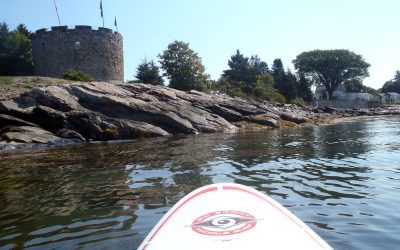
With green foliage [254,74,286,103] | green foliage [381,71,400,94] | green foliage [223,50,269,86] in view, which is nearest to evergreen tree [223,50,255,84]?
green foliage [223,50,269,86]

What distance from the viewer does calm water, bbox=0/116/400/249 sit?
20.1ft

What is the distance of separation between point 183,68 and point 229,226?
46.8 m

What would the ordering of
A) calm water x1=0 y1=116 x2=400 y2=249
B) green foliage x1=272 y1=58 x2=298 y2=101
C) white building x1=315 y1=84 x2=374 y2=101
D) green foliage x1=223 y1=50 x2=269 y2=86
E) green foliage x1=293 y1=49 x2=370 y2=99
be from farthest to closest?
white building x1=315 y1=84 x2=374 y2=101 → green foliage x1=293 y1=49 x2=370 y2=99 → green foliage x1=223 y1=50 x2=269 y2=86 → green foliage x1=272 y1=58 x2=298 y2=101 → calm water x1=0 y1=116 x2=400 y2=249

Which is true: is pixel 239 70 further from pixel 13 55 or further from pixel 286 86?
pixel 13 55

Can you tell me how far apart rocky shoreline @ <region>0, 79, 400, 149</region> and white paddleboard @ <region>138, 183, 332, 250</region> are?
18.1m

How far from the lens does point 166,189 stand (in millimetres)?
9375

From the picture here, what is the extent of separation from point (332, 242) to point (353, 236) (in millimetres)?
474

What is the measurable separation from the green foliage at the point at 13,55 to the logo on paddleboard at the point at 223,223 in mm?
45802

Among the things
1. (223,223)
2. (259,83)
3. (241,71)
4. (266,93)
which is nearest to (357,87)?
(241,71)

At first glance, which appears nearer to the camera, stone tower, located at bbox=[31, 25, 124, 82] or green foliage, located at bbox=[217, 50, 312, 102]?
stone tower, located at bbox=[31, 25, 124, 82]

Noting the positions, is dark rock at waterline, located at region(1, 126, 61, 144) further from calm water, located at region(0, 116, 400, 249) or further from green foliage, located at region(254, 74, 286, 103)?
green foliage, located at region(254, 74, 286, 103)

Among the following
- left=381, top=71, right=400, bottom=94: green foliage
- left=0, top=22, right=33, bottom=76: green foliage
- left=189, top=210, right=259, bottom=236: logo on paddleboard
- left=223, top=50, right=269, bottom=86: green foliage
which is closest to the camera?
left=189, top=210, right=259, bottom=236: logo on paddleboard

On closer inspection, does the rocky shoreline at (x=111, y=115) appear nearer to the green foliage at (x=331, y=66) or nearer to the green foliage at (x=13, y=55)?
the green foliage at (x=13, y=55)

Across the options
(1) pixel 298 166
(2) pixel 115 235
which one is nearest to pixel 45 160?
(1) pixel 298 166
